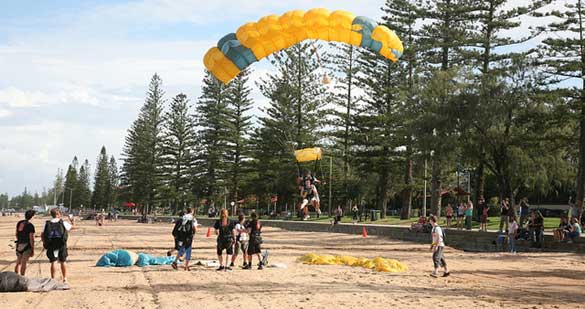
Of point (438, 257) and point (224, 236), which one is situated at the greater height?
point (224, 236)

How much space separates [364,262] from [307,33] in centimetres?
726

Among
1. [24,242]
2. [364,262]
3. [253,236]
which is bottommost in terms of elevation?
[364,262]

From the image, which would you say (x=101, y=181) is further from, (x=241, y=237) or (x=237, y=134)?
(x=241, y=237)

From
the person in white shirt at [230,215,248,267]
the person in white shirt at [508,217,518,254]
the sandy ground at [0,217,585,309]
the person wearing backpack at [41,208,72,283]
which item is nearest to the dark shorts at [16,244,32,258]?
the person wearing backpack at [41,208,72,283]

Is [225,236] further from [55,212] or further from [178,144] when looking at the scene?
[178,144]

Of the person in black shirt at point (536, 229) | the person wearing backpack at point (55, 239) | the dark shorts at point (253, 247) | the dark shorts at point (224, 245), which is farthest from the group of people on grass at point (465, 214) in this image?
the person wearing backpack at point (55, 239)

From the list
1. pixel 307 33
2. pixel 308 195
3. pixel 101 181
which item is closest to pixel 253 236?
pixel 307 33

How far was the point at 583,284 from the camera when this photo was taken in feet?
44.6

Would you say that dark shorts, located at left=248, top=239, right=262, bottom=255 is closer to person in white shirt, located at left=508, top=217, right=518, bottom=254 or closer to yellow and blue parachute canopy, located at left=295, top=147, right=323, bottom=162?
person in white shirt, located at left=508, top=217, right=518, bottom=254

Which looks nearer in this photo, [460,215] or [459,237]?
[459,237]

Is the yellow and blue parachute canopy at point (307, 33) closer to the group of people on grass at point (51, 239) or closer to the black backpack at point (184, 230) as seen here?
the black backpack at point (184, 230)

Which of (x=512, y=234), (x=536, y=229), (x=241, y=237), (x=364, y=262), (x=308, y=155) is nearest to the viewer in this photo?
(x=241, y=237)

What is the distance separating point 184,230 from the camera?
47.5 ft

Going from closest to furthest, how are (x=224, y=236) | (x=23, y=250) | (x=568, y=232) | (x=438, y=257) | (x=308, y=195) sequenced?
(x=23, y=250) < (x=438, y=257) < (x=224, y=236) < (x=568, y=232) < (x=308, y=195)
